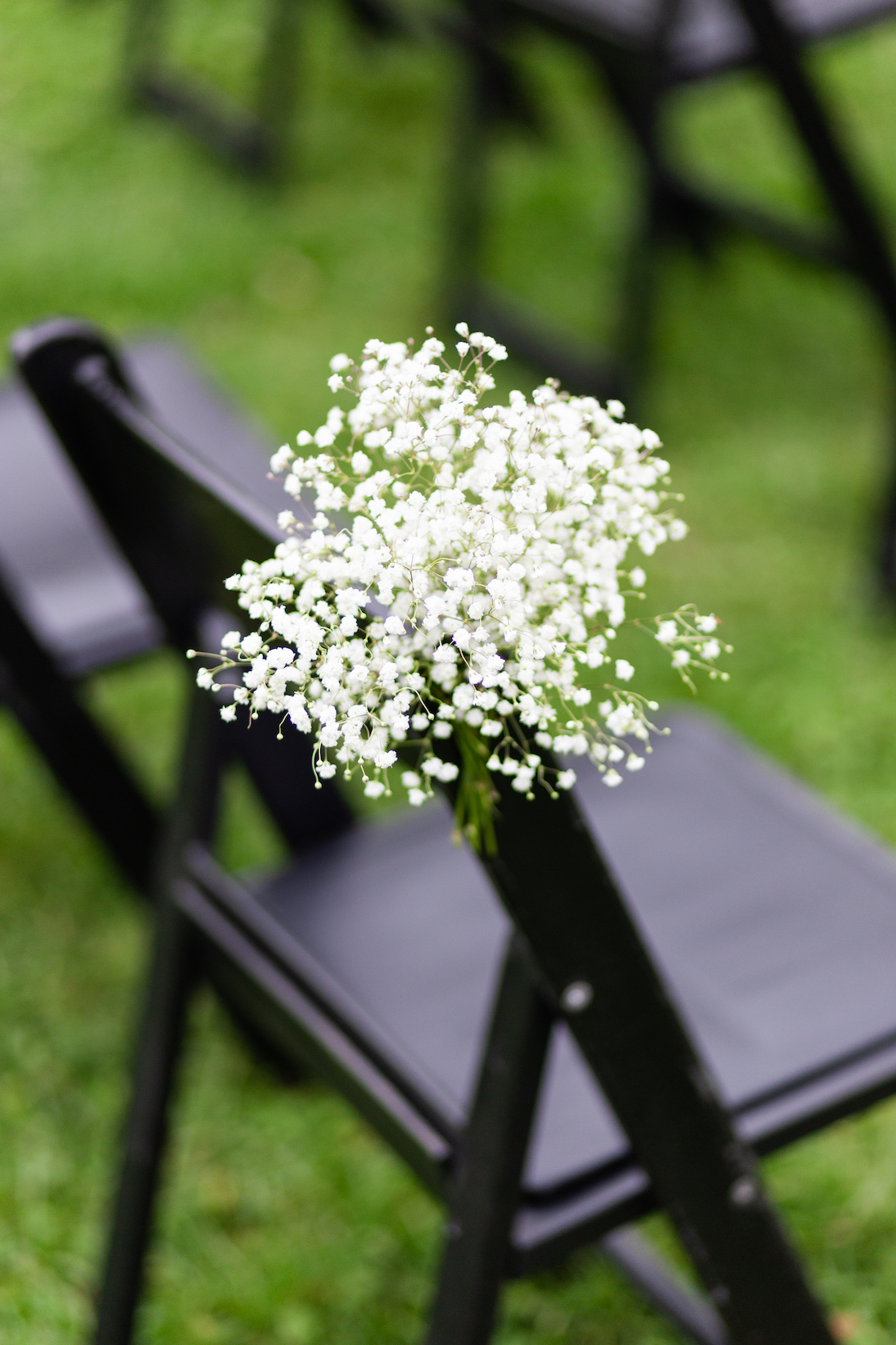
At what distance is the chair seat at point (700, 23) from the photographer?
2484 millimetres

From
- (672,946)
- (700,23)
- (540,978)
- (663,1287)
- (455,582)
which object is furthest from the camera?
(700,23)

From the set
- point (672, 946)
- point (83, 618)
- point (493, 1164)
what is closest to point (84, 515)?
point (83, 618)

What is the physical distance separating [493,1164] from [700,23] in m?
2.30

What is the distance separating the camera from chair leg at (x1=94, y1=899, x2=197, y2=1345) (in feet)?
4.46

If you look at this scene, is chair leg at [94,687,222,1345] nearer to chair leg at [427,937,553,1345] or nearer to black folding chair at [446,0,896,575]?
chair leg at [427,937,553,1345]

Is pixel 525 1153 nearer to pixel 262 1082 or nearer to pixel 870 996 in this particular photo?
pixel 870 996

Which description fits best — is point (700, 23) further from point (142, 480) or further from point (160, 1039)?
point (160, 1039)

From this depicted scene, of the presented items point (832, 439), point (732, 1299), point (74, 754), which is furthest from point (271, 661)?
point (832, 439)

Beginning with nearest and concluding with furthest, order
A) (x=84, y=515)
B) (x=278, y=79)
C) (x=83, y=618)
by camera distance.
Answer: (x=83, y=618), (x=84, y=515), (x=278, y=79)

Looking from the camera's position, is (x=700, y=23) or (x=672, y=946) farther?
(x=700, y=23)

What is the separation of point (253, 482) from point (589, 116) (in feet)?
9.98

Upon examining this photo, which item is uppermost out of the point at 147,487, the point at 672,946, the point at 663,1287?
the point at 147,487

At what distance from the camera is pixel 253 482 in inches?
80.0

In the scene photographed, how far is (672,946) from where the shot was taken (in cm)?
131
